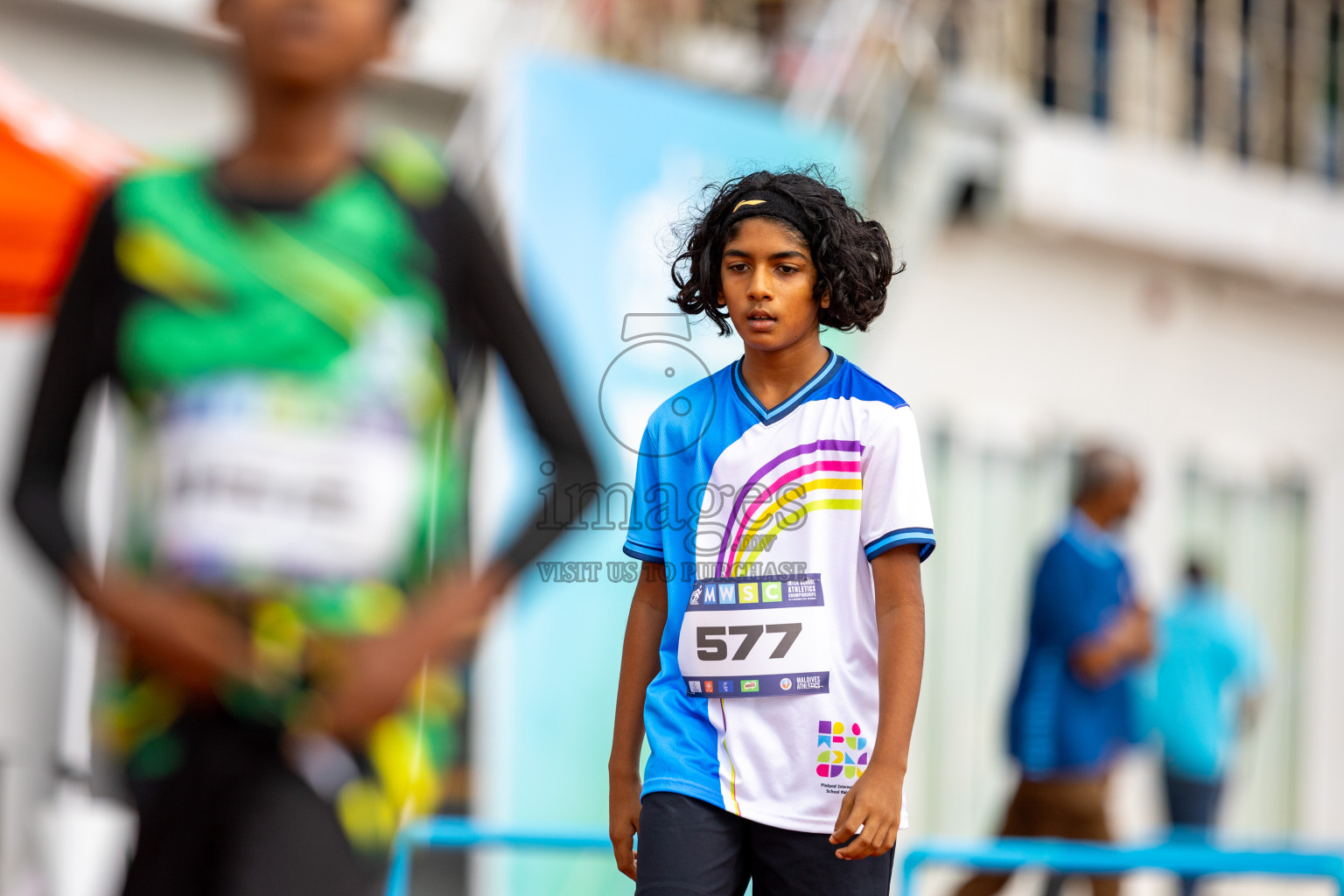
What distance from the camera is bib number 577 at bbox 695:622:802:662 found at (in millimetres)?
1979

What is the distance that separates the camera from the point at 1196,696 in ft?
28.9

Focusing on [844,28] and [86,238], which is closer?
[86,238]

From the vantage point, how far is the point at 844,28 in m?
10.6

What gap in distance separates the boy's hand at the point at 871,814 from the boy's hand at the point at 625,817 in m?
0.30

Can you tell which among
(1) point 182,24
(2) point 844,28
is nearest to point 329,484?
(1) point 182,24

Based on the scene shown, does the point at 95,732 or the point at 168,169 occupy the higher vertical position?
the point at 168,169

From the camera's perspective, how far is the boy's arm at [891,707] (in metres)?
1.94

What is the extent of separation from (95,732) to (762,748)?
75 centimetres

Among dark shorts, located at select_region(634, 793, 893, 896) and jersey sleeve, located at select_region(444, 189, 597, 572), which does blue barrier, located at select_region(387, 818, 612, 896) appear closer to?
dark shorts, located at select_region(634, 793, 893, 896)

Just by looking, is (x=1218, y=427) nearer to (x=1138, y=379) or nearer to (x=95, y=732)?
(x=1138, y=379)

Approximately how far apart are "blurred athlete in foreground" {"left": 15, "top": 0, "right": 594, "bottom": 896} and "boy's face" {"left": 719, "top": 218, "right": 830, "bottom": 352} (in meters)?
0.34

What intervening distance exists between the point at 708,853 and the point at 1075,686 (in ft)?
15.1

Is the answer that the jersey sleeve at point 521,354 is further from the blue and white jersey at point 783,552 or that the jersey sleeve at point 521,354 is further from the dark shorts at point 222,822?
the dark shorts at point 222,822

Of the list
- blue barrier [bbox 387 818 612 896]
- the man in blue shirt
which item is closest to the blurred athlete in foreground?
blue barrier [bbox 387 818 612 896]
